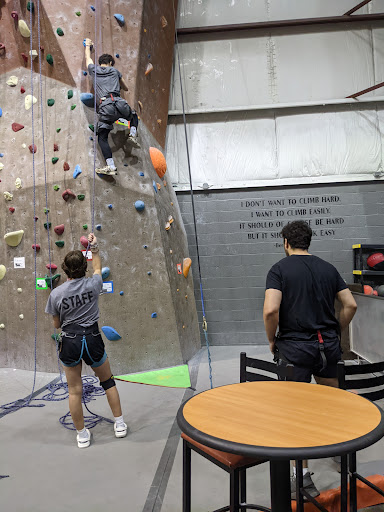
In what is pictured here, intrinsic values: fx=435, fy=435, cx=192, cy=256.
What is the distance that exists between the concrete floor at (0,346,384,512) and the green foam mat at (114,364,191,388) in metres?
0.55

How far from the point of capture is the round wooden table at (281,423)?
1106 mm

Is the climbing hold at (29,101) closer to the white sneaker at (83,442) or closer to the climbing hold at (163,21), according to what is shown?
the climbing hold at (163,21)

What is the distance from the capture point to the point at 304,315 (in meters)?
2.04

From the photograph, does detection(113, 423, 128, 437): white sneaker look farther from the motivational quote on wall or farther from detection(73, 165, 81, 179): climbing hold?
the motivational quote on wall

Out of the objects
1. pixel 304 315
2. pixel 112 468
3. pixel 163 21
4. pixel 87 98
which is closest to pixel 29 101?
pixel 87 98

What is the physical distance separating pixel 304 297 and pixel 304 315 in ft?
0.28

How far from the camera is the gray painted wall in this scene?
19.4 ft

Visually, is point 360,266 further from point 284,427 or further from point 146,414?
point 284,427

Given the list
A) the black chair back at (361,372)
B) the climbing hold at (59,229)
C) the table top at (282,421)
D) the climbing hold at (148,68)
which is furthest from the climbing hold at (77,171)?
the black chair back at (361,372)

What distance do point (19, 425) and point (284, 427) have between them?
246cm

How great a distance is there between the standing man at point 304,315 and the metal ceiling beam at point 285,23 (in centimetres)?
506

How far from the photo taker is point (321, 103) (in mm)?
5984

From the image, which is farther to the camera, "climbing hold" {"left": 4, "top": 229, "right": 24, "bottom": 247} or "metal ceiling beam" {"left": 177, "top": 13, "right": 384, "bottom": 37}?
"metal ceiling beam" {"left": 177, "top": 13, "right": 384, "bottom": 37}

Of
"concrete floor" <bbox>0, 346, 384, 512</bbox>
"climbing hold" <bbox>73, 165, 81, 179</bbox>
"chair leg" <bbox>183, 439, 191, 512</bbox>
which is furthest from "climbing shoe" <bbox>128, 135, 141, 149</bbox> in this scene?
"chair leg" <bbox>183, 439, 191, 512</bbox>
